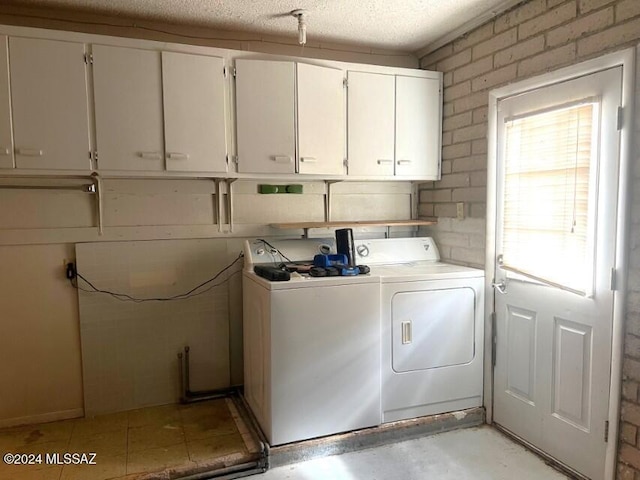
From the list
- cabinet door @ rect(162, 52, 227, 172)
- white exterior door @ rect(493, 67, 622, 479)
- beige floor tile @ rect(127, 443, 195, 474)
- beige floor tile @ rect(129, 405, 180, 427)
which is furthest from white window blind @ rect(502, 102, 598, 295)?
beige floor tile @ rect(129, 405, 180, 427)

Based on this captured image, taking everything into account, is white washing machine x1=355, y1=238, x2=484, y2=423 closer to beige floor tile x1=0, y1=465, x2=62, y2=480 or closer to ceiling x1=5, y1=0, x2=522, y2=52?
ceiling x1=5, y1=0, x2=522, y2=52

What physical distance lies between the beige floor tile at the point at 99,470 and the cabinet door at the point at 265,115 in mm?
1731

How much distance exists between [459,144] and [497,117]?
37 cm

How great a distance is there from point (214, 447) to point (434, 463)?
47.3 inches

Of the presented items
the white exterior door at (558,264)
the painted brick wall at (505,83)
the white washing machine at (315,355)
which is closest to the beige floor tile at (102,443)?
the white washing machine at (315,355)

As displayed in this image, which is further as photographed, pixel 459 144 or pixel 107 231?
pixel 459 144

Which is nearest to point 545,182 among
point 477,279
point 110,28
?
point 477,279

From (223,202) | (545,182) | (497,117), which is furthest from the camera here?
(223,202)

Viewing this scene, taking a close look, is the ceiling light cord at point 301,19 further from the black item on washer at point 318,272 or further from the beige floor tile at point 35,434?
the beige floor tile at point 35,434

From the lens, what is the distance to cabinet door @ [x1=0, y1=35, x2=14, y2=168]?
2.34 metres

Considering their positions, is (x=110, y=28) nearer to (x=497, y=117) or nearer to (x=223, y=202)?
(x=223, y=202)

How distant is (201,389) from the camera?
10.2ft

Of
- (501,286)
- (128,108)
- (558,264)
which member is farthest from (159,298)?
(558,264)

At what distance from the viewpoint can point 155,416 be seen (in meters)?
2.85
